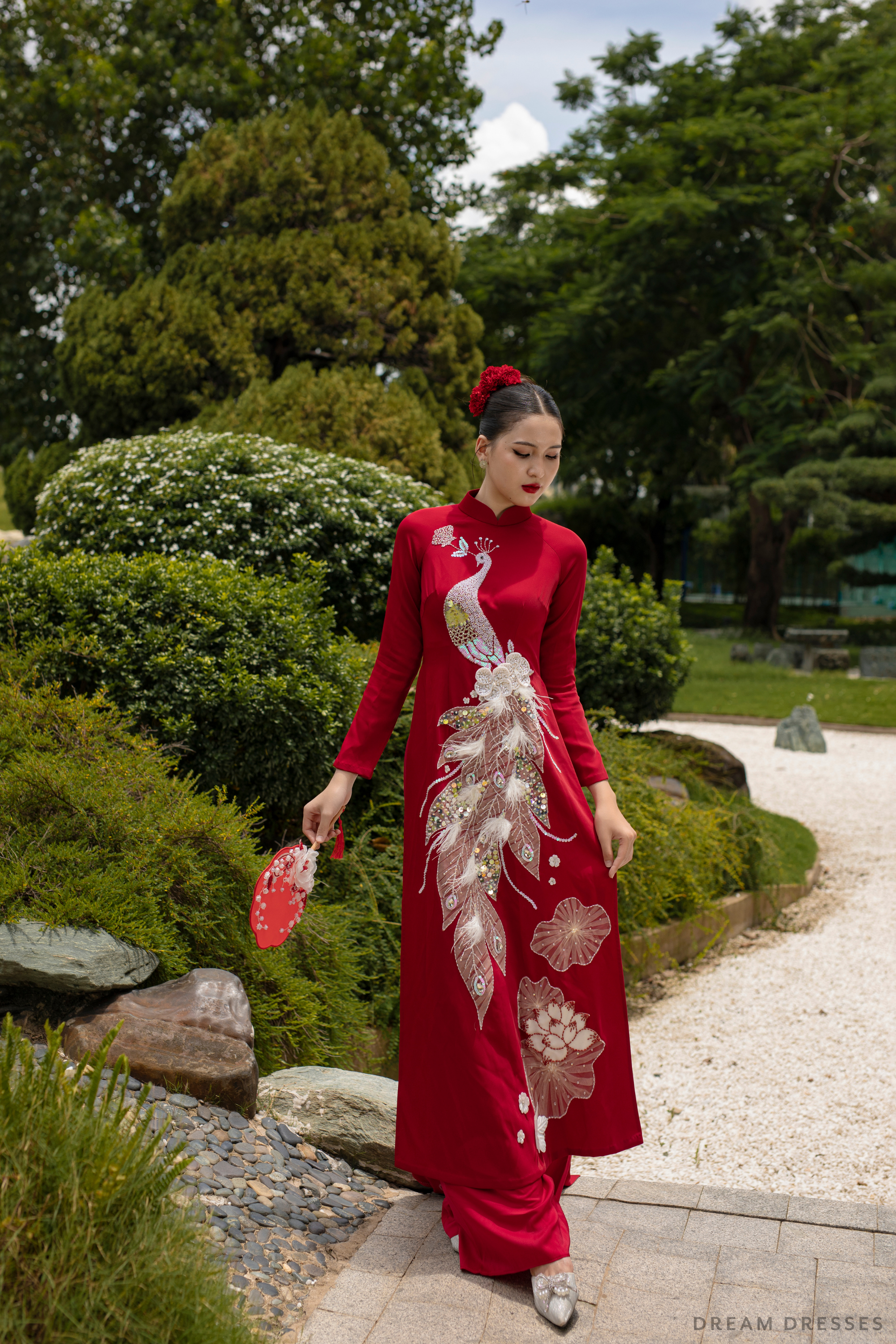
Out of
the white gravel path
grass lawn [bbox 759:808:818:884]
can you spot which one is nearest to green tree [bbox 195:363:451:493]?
grass lawn [bbox 759:808:818:884]

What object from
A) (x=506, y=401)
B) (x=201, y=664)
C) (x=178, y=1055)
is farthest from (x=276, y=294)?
(x=178, y=1055)

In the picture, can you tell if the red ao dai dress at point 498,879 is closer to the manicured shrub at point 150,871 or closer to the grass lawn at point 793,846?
the manicured shrub at point 150,871

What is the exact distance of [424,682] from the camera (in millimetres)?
2354

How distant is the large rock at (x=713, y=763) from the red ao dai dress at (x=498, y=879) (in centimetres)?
428

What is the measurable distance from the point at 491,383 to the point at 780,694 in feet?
38.3

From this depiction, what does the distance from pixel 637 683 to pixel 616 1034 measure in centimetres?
417

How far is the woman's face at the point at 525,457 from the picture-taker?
2.29 meters

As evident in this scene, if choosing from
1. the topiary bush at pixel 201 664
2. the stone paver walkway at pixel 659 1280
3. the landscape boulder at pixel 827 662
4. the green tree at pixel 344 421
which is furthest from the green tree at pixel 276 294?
the landscape boulder at pixel 827 662

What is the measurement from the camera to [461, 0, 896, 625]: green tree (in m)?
15.6

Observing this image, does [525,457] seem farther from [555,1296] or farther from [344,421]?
[344,421]

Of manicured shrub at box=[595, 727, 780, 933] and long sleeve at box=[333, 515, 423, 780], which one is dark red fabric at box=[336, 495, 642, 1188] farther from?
manicured shrub at box=[595, 727, 780, 933]

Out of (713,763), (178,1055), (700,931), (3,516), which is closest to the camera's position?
(178,1055)

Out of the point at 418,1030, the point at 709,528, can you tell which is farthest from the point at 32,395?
the point at 709,528

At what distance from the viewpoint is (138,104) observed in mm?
13773
